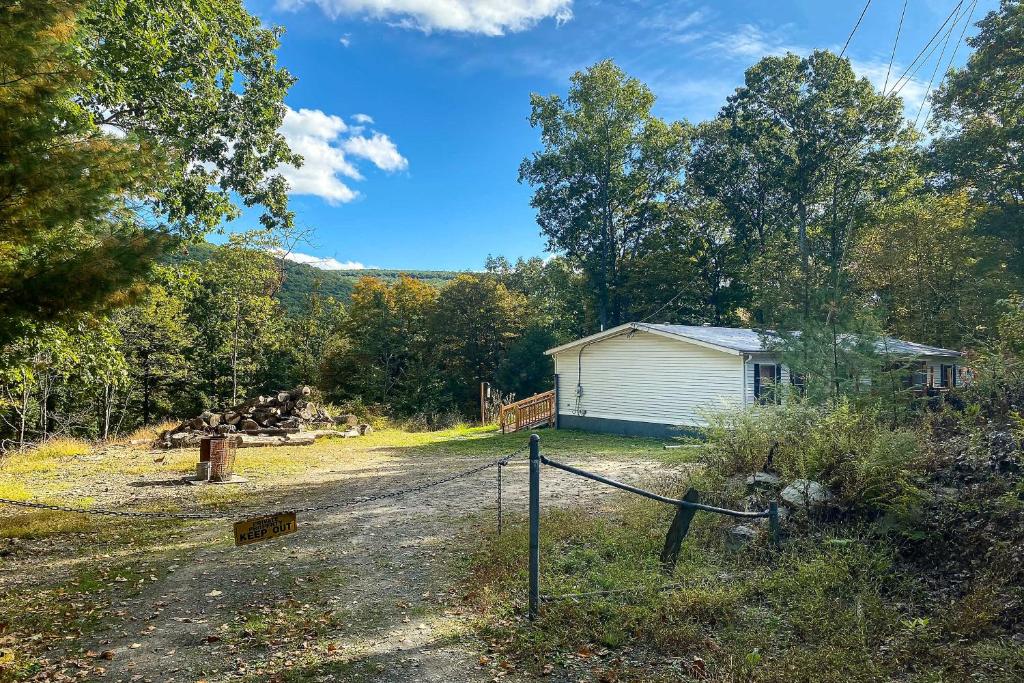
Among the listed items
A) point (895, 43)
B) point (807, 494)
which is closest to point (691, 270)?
point (807, 494)

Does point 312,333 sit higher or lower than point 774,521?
higher

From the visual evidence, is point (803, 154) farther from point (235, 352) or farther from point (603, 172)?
point (235, 352)

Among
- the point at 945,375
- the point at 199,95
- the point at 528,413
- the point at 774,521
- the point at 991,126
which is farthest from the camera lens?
the point at 991,126

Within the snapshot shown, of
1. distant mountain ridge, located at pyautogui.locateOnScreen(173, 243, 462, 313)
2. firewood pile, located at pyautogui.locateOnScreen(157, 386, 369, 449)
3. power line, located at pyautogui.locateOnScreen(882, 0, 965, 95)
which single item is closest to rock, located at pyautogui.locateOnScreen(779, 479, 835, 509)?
power line, located at pyautogui.locateOnScreen(882, 0, 965, 95)

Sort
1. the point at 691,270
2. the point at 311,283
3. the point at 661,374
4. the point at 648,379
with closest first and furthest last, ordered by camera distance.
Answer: the point at 661,374 → the point at 648,379 → the point at 691,270 → the point at 311,283

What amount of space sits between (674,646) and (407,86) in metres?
23.1

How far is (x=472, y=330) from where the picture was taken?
3209 centimetres

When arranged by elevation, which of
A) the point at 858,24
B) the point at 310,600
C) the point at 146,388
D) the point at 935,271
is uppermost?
the point at 935,271

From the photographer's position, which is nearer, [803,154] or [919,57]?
[919,57]

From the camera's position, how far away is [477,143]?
27000mm

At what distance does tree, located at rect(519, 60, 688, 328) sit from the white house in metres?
13.9

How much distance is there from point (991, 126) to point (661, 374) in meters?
17.6

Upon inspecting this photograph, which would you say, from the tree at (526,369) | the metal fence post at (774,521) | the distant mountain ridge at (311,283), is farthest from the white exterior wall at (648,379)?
the distant mountain ridge at (311,283)

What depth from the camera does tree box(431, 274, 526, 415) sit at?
3184cm
